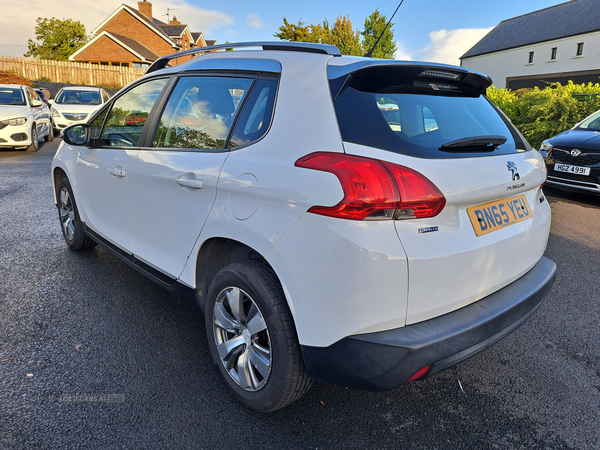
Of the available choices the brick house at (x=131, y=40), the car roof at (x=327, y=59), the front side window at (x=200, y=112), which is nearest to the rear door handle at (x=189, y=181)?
the front side window at (x=200, y=112)

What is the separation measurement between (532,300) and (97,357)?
100 inches

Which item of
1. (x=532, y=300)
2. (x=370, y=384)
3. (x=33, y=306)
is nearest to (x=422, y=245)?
(x=370, y=384)

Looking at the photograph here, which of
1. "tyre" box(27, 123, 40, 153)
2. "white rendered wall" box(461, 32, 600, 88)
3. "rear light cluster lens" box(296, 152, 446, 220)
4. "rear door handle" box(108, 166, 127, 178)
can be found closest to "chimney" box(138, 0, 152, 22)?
"white rendered wall" box(461, 32, 600, 88)

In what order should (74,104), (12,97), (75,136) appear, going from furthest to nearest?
(74,104) → (12,97) → (75,136)

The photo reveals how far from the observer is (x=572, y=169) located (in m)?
7.05

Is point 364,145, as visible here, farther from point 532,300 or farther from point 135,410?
point 135,410

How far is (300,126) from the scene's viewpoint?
6.73 feet

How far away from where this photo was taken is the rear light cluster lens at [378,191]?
1777 mm

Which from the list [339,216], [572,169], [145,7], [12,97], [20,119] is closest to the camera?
[339,216]

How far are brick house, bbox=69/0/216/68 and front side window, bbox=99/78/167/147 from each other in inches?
1905

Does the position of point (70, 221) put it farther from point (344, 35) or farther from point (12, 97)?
point (344, 35)

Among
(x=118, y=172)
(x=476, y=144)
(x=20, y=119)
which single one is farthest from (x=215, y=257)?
(x=20, y=119)

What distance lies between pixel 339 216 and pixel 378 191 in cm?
19

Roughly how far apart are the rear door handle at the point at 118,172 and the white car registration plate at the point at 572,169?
673 cm
